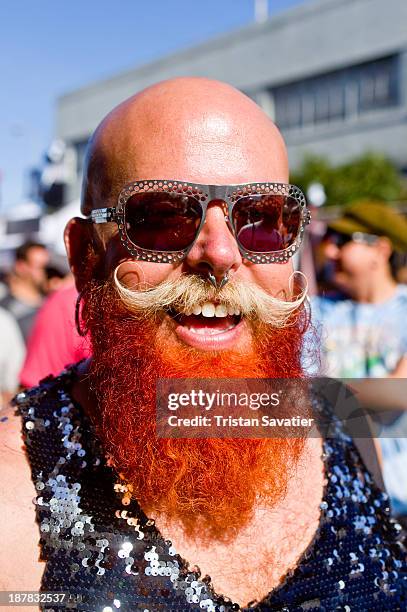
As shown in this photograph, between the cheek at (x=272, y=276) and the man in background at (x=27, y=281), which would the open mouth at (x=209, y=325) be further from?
the man in background at (x=27, y=281)

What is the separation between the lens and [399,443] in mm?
3102

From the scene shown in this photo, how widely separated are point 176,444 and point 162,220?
499 mm

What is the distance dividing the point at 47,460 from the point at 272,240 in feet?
2.35

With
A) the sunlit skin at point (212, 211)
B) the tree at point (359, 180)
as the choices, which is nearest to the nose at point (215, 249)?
the sunlit skin at point (212, 211)

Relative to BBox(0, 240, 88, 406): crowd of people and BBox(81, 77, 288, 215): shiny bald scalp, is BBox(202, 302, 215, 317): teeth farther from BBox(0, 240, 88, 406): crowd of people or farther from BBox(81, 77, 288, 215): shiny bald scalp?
BBox(0, 240, 88, 406): crowd of people

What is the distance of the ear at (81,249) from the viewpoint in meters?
1.57

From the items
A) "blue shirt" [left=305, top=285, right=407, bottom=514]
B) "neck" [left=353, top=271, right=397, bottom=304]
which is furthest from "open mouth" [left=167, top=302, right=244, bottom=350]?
"neck" [left=353, top=271, right=397, bottom=304]

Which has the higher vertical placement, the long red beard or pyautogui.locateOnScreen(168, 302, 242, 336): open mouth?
pyautogui.locateOnScreen(168, 302, 242, 336): open mouth

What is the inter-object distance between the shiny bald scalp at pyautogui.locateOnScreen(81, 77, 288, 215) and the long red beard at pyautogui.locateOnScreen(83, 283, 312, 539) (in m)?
0.29

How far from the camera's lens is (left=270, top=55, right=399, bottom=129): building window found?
23.5 metres

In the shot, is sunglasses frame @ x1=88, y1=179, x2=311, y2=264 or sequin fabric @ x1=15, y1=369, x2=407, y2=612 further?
sunglasses frame @ x1=88, y1=179, x2=311, y2=264

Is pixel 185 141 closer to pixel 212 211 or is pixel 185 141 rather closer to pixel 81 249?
pixel 212 211

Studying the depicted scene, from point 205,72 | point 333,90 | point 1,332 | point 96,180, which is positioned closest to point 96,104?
point 205,72

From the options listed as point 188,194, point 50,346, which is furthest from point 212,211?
point 50,346
